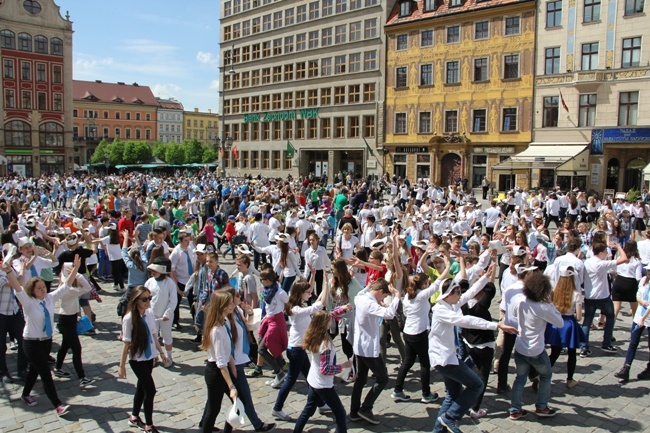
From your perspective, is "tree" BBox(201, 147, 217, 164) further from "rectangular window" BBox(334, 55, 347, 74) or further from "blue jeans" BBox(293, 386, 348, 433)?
"blue jeans" BBox(293, 386, 348, 433)

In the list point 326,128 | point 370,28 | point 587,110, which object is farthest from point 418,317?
point 326,128

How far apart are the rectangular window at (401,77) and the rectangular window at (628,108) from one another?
1552cm

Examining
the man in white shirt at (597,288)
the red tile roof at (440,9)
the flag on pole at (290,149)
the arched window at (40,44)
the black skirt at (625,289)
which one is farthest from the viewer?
the arched window at (40,44)

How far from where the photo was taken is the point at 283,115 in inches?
2127

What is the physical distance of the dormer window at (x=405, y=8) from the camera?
43.0m

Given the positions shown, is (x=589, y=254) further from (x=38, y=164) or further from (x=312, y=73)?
(x=38, y=164)

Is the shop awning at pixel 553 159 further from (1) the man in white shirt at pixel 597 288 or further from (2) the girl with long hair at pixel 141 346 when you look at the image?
(2) the girl with long hair at pixel 141 346

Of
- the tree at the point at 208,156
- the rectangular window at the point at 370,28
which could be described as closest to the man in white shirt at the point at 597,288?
the rectangular window at the point at 370,28

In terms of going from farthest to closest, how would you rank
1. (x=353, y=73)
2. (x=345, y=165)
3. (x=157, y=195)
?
(x=345, y=165) < (x=353, y=73) < (x=157, y=195)

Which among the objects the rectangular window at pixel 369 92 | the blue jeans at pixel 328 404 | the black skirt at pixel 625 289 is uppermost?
the rectangular window at pixel 369 92

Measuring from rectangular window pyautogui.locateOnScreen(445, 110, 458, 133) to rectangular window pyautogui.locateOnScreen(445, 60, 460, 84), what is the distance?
2128 mm

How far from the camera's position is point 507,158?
3731cm

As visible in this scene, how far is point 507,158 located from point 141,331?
34707mm

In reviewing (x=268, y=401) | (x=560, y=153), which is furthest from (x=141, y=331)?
(x=560, y=153)
